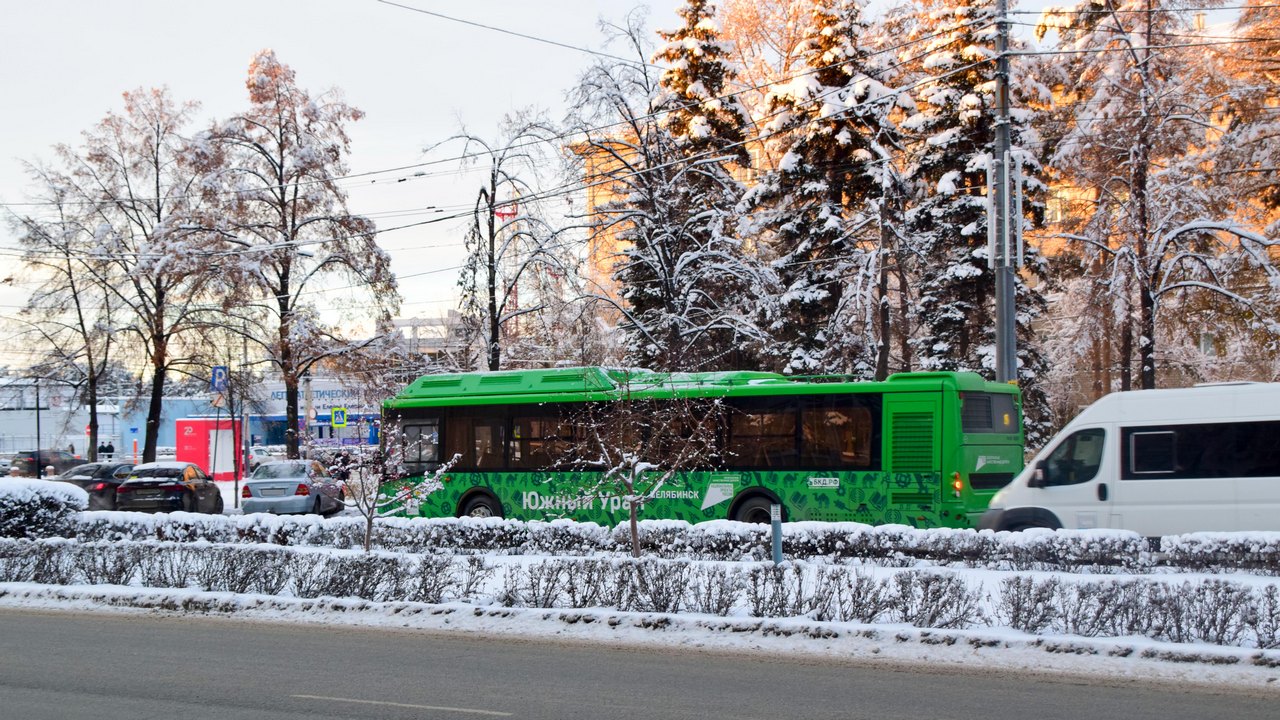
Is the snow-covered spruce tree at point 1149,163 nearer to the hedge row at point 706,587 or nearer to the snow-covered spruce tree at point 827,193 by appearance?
the snow-covered spruce tree at point 827,193

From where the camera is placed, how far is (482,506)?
23.3m

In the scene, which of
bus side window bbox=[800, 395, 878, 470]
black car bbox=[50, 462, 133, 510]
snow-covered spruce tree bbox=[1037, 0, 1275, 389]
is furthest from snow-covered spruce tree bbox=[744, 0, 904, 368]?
black car bbox=[50, 462, 133, 510]

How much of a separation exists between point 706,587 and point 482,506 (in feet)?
36.8

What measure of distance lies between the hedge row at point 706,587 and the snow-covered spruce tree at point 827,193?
19060mm

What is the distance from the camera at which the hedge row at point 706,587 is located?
35.3 feet

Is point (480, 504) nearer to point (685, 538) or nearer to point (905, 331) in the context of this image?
point (685, 538)

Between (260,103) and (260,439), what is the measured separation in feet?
150

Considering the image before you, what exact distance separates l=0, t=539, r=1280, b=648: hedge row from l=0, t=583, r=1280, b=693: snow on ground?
1.46 ft

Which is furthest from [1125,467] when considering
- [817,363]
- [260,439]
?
[260,439]

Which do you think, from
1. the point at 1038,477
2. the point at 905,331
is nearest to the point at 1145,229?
the point at 905,331

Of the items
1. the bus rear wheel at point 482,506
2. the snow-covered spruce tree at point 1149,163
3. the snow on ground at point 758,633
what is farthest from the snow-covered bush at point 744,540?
the snow-covered spruce tree at point 1149,163

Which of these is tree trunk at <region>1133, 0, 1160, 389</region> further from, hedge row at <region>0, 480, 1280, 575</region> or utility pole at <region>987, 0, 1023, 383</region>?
hedge row at <region>0, 480, 1280, 575</region>

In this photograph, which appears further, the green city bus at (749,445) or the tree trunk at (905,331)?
the tree trunk at (905,331)

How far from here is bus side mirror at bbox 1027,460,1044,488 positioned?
16578 millimetres
